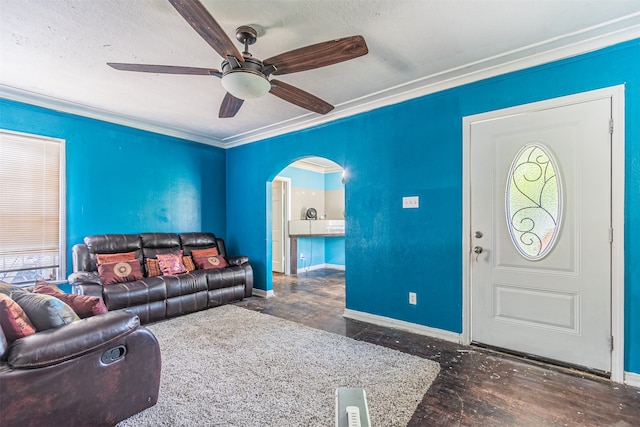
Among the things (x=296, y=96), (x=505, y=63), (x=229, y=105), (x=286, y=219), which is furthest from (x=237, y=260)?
(x=505, y=63)

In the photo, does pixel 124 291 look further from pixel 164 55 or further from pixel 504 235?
pixel 504 235

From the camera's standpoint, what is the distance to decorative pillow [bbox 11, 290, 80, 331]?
5.21 feet

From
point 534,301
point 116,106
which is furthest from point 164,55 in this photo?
point 534,301

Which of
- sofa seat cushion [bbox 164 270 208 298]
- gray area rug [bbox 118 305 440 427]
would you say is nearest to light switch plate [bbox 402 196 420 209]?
gray area rug [bbox 118 305 440 427]

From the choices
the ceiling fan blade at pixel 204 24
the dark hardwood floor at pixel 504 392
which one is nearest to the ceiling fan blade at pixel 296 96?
the ceiling fan blade at pixel 204 24

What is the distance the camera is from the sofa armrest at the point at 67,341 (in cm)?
138

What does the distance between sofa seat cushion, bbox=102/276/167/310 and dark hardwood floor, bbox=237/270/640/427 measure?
2303 mm

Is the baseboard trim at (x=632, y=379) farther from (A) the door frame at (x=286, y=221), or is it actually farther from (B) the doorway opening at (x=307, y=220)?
(A) the door frame at (x=286, y=221)

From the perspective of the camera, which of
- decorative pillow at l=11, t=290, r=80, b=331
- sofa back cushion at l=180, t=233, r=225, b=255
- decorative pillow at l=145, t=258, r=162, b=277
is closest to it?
decorative pillow at l=11, t=290, r=80, b=331

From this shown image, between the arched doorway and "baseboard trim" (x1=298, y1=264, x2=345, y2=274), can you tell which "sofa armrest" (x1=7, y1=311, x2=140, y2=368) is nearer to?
the arched doorway

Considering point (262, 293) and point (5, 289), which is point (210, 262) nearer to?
point (262, 293)

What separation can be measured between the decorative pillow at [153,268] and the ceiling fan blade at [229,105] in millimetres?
2379

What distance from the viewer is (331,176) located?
7559 mm

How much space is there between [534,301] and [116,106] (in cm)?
503
